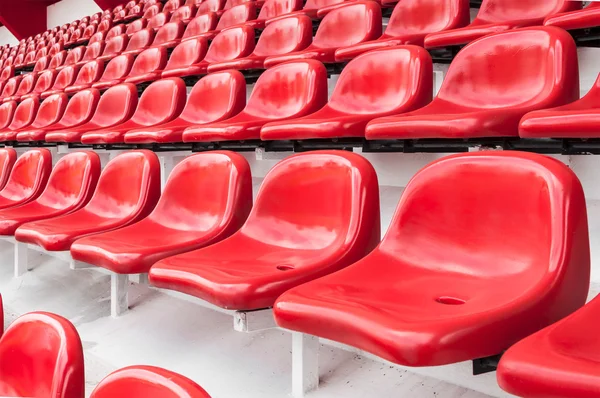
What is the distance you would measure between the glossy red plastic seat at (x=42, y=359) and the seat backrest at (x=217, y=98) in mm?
801

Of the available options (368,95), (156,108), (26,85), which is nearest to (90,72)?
(26,85)

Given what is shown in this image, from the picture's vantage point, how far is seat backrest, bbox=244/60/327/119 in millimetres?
1091

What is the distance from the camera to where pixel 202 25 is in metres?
2.07

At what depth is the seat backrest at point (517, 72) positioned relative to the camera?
2.47 feet

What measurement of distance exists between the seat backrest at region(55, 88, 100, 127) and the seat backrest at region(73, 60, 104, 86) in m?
0.32

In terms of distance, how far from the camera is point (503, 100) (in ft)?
2.71

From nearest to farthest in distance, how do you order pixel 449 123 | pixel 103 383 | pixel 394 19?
pixel 103 383
pixel 449 123
pixel 394 19

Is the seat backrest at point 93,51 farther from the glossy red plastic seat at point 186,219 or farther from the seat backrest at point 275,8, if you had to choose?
the glossy red plastic seat at point 186,219

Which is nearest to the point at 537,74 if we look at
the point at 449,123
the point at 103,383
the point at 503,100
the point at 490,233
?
the point at 503,100

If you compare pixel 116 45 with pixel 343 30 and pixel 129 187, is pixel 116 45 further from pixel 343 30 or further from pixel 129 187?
pixel 129 187

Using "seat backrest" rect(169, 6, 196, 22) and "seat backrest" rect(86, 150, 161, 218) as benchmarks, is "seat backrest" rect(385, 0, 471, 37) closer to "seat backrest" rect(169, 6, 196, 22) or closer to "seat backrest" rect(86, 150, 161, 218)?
"seat backrest" rect(86, 150, 161, 218)

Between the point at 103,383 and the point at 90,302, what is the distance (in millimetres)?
679

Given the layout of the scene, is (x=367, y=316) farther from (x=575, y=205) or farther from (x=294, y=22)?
(x=294, y=22)

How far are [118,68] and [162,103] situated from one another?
2.17 ft
